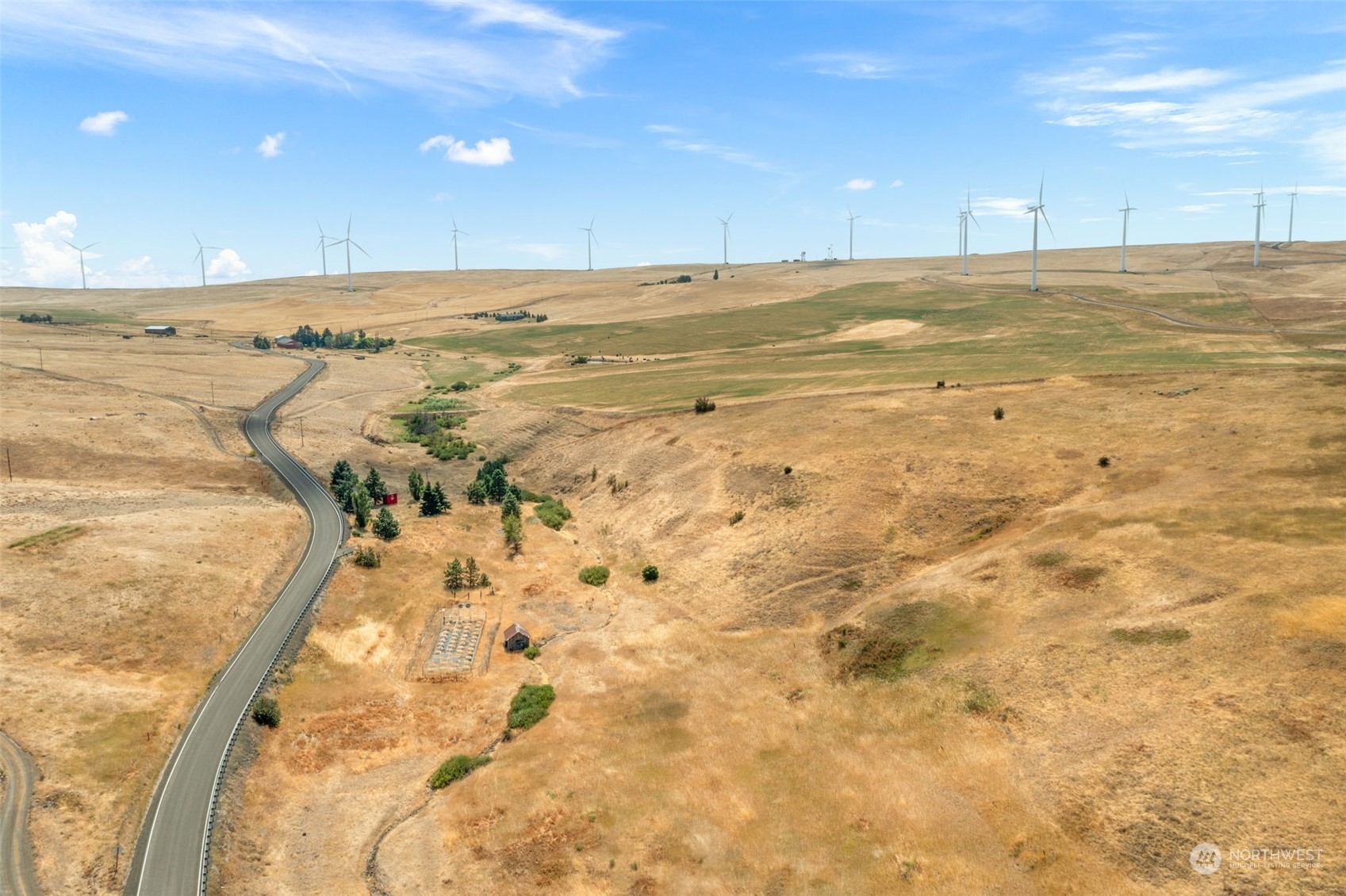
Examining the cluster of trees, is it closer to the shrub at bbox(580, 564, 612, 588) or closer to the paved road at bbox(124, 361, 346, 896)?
the shrub at bbox(580, 564, 612, 588)

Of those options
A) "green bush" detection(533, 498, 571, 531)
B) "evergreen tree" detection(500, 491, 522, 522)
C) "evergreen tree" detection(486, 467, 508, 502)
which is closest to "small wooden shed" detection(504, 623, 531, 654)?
"green bush" detection(533, 498, 571, 531)

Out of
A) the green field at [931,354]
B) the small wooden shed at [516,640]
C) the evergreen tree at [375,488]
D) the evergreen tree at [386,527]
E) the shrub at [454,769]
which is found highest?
the green field at [931,354]

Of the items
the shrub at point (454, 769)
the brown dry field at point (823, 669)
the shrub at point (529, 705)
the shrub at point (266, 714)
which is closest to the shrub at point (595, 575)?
the brown dry field at point (823, 669)

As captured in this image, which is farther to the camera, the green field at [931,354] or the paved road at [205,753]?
the green field at [931,354]

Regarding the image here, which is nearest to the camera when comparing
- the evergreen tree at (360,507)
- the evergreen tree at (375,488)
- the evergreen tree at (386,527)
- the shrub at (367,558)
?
the shrub at (367,558)

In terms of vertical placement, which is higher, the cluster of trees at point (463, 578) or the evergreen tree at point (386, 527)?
the evergreen tree at point (386, 527)

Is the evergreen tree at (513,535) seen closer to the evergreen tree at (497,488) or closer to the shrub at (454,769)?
the evergreen tree at (497,488)

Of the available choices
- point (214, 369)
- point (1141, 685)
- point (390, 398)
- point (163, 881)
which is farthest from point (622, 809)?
point (214, 369)

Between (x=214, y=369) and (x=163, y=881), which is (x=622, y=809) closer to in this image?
(x=163, y=881)
